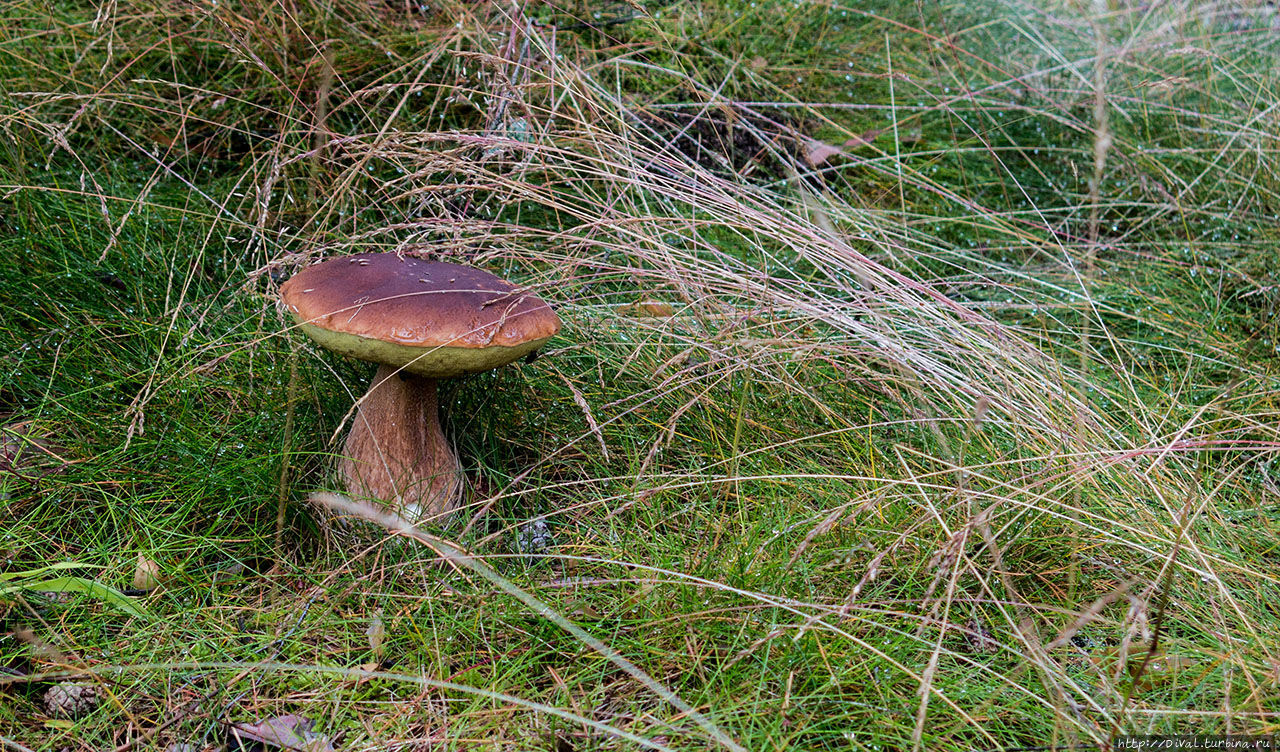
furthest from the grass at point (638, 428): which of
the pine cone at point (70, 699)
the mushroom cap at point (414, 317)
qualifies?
the mushroom cap at point (414, 317)

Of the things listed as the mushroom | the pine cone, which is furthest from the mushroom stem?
the pine cone

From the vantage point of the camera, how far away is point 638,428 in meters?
1.78

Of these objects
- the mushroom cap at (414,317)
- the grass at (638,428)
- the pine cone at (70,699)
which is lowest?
the pine cone at (70,699)

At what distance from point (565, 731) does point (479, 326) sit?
61 centimetres

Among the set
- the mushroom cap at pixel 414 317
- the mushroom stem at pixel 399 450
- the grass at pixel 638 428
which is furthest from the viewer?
the mushroom stem at pixel 399 450

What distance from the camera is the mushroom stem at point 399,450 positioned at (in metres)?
1.61

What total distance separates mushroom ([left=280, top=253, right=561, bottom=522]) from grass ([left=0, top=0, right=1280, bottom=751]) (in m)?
0.09

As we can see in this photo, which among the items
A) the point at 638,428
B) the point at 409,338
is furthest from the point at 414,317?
the point at 638,428

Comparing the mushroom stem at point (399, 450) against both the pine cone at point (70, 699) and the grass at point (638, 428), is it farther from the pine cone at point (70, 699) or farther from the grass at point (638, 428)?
the pine cone at point (70, 699)

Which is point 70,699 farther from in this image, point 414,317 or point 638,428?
point 638,428

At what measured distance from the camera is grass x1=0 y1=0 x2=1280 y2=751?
1175 millimetres

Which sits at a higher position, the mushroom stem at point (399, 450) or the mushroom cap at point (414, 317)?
the mushroom cap at point (414, 317)

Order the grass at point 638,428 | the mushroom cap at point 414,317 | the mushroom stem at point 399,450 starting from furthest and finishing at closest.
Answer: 1. the mushroom stem at point 399,450
2. the mushroom cap at point 414,317
3. the grass at point 638,428

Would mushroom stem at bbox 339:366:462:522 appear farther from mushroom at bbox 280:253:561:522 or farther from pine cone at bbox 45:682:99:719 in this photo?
pine cone at bbox 45:682:99:719
